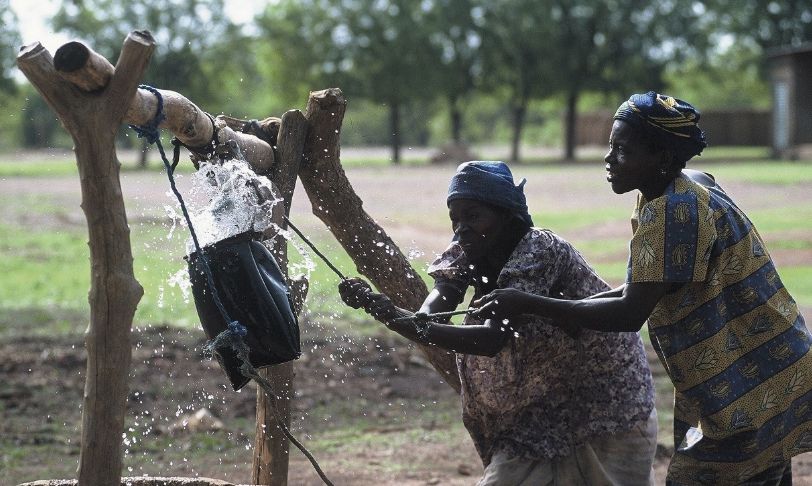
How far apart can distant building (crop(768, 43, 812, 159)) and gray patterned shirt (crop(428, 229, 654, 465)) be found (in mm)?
31789

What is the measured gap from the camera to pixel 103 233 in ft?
8.94

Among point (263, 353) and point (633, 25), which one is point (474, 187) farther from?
point (633, 25)

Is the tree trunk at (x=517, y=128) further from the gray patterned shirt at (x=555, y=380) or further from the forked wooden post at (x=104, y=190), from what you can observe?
the forked wooden post at (x=104, y=190)

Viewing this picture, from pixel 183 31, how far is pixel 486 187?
39.8 metres

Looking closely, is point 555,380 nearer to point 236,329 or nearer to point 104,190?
point 236,329

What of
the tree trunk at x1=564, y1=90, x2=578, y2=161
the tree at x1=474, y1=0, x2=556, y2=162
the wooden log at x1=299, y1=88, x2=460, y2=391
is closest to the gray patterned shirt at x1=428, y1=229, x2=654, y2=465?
the wooden log at x1=299, y1=88, x2=460, y2=391

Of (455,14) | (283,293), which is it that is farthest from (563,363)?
(455,14)

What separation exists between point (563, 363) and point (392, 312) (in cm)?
52

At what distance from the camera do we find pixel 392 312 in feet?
10.6

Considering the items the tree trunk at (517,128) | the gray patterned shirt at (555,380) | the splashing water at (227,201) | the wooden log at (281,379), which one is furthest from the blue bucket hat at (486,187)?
the tree trunk at (517,128)

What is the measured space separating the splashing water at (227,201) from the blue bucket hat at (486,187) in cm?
66

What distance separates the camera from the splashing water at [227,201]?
3.36 metres

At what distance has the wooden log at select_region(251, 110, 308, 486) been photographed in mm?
4027

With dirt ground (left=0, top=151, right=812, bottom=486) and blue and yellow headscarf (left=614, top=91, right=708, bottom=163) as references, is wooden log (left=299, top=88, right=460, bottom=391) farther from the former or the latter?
blue and yellow headscarf (left=614, top=91, right=708, bottom=163)
